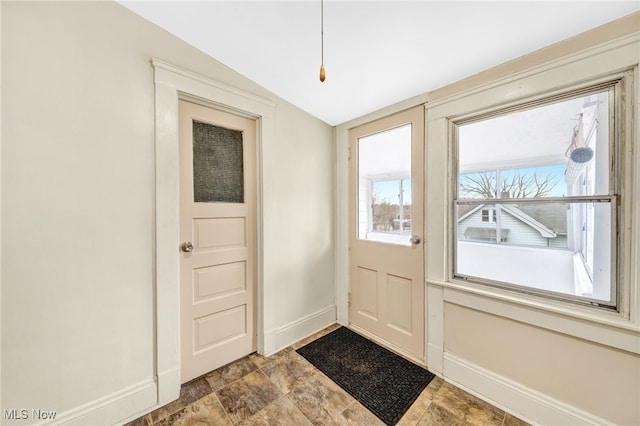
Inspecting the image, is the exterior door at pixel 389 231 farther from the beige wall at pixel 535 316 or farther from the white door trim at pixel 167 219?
the white door trim at pixel 167 219

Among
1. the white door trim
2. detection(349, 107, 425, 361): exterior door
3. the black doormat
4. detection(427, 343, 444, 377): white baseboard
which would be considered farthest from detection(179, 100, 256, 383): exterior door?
detection(427, 343, 444, 377): white baseboard

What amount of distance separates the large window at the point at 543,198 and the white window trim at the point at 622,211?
56mm

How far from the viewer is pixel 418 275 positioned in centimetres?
190

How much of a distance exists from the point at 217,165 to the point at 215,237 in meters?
0.56

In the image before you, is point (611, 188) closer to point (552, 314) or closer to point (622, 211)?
point (622, 211)

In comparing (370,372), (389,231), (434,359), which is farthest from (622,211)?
(370,372)

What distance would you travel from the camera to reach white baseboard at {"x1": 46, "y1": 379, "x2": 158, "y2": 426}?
4.05ft

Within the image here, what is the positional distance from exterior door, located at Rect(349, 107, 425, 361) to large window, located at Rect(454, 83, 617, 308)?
0.32m

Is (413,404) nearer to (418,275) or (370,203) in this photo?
(418,275)

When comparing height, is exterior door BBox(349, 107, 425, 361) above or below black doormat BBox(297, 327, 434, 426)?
above

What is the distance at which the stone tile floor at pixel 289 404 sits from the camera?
1.37m

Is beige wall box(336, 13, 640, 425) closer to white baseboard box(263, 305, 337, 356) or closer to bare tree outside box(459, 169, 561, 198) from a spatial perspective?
bare tree outside box(459, 169, 561, 198)

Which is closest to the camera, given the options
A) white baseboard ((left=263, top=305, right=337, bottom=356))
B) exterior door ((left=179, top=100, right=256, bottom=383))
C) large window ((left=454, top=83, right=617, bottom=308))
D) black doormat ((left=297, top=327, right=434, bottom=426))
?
large window ((left=454, top=83, right=617, bottom=308))

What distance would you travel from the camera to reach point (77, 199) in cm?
124
